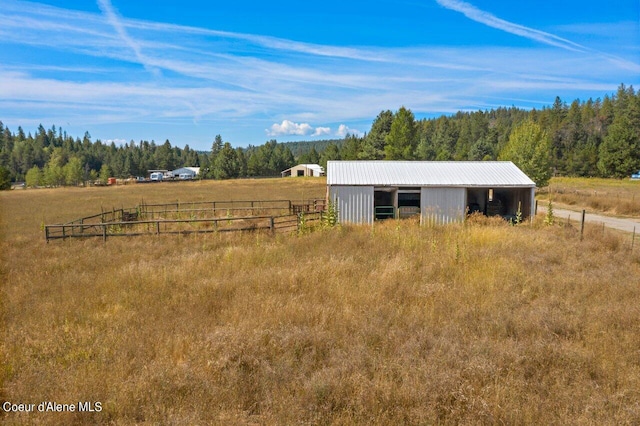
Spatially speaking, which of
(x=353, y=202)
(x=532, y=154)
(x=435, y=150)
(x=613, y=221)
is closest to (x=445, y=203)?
(x=353, y=202)

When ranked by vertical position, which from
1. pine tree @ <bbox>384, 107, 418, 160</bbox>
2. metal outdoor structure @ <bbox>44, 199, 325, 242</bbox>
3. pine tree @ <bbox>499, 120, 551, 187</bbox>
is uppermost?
pine tree @ <bbox>384, 107, 418, 160</bbox>

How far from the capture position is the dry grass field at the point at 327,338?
514cm

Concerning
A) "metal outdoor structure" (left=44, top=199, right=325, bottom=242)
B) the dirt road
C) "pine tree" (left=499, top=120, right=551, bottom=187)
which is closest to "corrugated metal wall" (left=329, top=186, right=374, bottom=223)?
"metal outdoor structure" (left=44, top=199, right=325, bottom=242)

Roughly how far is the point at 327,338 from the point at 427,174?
18.0 m

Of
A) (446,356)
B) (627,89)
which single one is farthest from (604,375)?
(627,89)

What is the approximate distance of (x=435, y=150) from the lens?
312ft

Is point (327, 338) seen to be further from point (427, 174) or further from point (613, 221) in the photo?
point (613, 221)

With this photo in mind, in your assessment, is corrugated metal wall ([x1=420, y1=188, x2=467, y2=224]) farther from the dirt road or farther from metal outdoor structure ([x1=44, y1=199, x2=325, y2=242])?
the dirt road

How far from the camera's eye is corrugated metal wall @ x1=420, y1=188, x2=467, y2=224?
21.6 m

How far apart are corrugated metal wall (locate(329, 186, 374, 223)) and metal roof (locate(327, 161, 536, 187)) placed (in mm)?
411

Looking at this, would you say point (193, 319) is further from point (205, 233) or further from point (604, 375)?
point (205, 233)

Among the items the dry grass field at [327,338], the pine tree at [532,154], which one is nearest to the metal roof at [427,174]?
the dry grass field at [327,338]

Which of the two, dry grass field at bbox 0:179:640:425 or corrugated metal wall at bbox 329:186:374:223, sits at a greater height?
corrugated metal wall at bbox 329:186:374:223

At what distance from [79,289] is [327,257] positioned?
24.0ft
